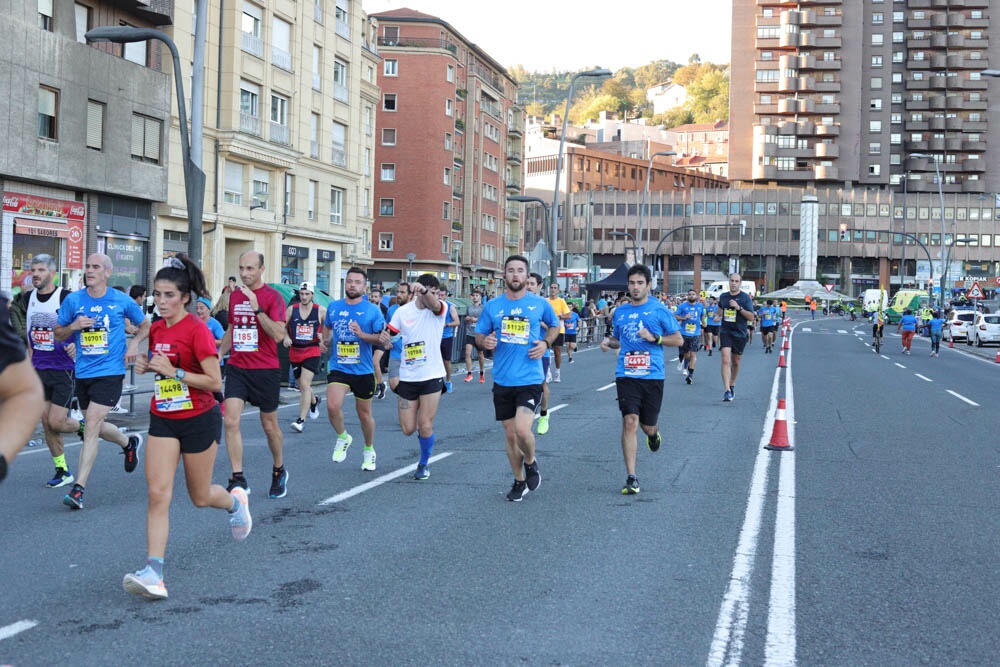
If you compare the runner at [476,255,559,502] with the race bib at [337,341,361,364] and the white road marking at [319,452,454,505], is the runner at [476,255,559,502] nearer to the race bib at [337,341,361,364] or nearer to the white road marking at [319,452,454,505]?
the white road marking at [319,452,454,505]

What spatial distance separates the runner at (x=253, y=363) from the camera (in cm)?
816

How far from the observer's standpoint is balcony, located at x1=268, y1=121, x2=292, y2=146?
124 ft

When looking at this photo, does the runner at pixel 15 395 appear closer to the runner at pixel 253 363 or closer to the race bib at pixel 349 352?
the runner at pixel 253 363

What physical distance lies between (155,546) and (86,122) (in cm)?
2469

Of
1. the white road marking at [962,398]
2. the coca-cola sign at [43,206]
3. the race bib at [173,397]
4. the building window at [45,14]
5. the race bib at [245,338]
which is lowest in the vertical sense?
the white road marking at [962,398]

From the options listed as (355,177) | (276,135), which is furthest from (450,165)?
(276,135)

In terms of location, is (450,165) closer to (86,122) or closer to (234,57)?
(234,57)

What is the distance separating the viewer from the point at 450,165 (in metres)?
70.5

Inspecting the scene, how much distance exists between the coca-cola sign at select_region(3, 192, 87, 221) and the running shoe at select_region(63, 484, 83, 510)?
19786 millimetres

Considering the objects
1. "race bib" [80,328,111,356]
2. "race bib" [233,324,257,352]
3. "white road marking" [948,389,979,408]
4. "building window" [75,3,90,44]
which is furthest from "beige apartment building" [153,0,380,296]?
"race bib" [233,324,257,352]

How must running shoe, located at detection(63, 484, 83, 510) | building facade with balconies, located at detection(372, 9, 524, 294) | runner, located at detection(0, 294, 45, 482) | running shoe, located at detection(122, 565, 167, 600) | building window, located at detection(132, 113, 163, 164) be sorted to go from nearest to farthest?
runner, located at detection(0, 294, 45, 482), running shoe, located at detection(122, 565, 167, 600), running shoe, located at detection(63, 484, 83, 510), building window, located at detection(132, 113, 163, 164), building facade with balconies, located at detection(372, 9, 524, 294)

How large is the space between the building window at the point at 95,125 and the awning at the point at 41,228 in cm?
226

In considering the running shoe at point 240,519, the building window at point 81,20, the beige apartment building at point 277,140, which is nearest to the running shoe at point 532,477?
the running shoe at point 240,519

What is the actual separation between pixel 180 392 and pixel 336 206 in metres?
39.5
